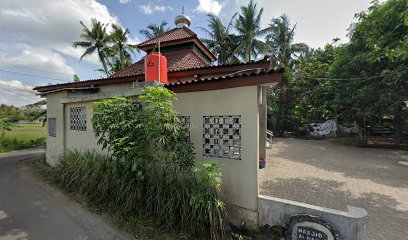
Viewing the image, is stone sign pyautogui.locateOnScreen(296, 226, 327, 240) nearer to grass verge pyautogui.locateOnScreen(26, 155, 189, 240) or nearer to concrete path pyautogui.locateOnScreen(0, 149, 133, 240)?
grass verge pyautogui.locateOnScreen(26, 155, 189, 240)

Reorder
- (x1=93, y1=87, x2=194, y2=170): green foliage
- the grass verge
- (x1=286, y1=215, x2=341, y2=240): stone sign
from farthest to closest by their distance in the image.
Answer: (x1=93, y1=87, x2=194, y2=170): green foliage < the grass verge < (x1=286, y1=215, x2=341, y2=240): stone sign

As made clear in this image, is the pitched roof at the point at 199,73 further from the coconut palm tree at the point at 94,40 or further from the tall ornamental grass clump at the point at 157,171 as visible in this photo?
the coconut palm tree at the point at 94,40

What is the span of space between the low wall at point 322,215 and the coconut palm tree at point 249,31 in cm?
1697

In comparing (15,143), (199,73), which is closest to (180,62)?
(199,73)

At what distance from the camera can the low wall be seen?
2.95 m

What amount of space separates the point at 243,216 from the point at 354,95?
13.0 m

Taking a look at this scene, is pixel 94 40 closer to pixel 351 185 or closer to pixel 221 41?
pixel 221 41

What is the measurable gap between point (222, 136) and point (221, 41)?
57.6 feet

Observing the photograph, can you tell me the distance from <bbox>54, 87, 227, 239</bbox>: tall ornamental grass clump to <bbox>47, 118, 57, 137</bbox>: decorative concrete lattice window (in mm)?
4921

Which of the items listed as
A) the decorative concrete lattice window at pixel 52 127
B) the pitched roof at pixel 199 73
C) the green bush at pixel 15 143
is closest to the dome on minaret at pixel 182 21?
the pitched roof at pixel 199 73

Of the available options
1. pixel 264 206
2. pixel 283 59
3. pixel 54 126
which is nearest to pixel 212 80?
pixel 264 206

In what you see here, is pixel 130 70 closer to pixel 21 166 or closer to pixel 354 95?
pixel 21 166

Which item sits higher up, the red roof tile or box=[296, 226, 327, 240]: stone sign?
the red roof tile

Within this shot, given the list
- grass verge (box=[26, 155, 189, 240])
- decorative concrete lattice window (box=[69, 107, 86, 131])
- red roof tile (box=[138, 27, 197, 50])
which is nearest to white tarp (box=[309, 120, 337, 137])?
red roof tile (box=[138, 27, 197, 50])
